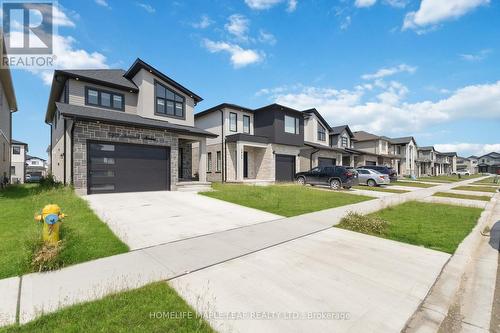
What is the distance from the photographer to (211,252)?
16.6 feet

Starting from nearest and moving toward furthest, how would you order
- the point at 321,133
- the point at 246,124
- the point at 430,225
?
the point at 430,225
the point at 246,124
the point at 321,133

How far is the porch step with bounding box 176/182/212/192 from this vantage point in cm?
1505

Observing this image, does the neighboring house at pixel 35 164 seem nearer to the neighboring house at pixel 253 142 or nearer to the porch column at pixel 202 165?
the neighboring house at pixel 253 142

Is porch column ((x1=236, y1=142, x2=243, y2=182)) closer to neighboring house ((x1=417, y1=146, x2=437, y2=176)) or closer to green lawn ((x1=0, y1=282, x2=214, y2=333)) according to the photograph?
green lawn ((x1=0, y1=282, x2=214, y2=333))

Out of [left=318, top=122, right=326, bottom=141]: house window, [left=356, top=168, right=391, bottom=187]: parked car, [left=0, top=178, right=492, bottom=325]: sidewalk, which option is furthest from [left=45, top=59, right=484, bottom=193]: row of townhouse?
[left=0, top=178, right=492, bottom=325]: sidewalk

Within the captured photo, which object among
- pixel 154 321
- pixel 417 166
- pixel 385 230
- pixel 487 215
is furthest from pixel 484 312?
pixel 417 166

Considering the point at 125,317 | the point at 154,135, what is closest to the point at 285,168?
the point at 154,135

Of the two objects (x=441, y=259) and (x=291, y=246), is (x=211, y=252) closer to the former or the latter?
(x=291, y=246)

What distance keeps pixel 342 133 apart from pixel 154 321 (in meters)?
34.8

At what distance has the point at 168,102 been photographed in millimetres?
17078

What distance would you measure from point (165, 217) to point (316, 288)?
19.5 feet

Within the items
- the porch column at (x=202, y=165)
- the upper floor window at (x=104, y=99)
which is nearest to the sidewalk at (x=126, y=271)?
the porch column at (x=202, y=165)

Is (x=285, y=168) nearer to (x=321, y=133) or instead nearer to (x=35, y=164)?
(x=321, y=133)

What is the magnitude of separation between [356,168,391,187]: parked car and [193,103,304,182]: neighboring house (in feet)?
20.8
